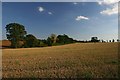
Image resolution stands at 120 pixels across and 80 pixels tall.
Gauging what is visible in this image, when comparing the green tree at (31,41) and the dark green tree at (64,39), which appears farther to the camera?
the dark green tree at (64,39)

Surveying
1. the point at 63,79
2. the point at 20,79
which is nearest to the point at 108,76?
the point at 63,79

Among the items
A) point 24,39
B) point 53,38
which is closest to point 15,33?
point 24,39

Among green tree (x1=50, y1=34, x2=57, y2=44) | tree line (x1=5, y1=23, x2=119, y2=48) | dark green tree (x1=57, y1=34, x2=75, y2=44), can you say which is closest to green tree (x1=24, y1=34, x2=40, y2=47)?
tree line (x1=5, y1=23, x2=119, y2=48)

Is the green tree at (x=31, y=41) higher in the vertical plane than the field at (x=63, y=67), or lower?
higher

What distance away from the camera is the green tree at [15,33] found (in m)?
107

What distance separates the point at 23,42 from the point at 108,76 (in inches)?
3955

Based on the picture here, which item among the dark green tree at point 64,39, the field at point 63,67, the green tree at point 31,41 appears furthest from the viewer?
the dark green tree at point 64,39

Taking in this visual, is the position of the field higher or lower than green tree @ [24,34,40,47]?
lower

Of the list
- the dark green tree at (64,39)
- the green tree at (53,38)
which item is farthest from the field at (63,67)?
the dark green tree at (64,39)

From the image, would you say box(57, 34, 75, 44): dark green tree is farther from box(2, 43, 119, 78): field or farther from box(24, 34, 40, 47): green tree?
box(2, 43, 119, 78): field

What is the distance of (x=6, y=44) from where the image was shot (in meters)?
112

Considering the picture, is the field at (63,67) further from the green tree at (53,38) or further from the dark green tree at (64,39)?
the dark green tree at (64,39)

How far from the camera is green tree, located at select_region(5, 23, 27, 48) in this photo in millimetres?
107225

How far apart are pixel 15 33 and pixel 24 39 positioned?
536 centimetres
